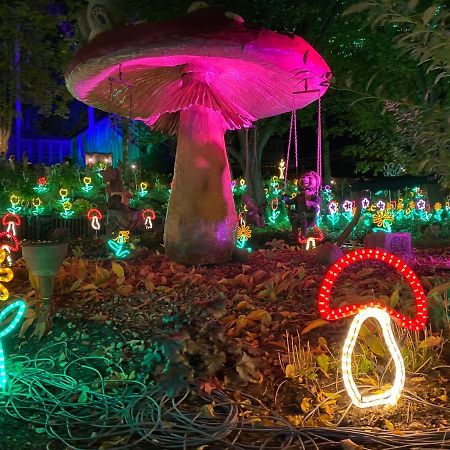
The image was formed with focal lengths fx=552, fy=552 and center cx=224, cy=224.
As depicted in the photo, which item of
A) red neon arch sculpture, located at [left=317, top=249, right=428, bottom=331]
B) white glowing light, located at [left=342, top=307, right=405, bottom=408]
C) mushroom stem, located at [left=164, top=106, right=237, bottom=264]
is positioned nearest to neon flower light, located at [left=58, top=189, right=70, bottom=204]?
mushroom stem, located at [left=164, top=106, right=237, bottom=264]

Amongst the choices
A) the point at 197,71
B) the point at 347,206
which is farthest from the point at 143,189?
the point at 197,71

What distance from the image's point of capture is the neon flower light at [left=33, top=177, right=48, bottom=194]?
2040 centimetres

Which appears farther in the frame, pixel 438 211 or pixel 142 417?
pixel 438 211

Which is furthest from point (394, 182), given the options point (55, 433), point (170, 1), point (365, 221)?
point (55, 433)

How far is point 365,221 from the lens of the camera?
1917 centimetres

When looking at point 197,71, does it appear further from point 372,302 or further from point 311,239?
point 311,239

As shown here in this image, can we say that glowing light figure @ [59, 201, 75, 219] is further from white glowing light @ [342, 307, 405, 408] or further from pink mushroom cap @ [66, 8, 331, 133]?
white glowing light @ [342, 307, 405, 408]

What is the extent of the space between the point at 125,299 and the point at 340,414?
283 cm

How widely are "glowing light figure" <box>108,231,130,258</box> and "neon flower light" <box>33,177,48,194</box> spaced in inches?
487

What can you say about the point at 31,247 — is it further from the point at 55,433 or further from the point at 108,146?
the point at 108,146

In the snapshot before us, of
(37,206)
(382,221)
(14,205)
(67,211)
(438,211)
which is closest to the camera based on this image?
(382,221)

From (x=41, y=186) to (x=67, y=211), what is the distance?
240 centimetres

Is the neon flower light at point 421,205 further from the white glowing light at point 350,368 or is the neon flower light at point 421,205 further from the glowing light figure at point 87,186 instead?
the white glowing light at point 350,368

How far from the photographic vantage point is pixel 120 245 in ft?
29.0
